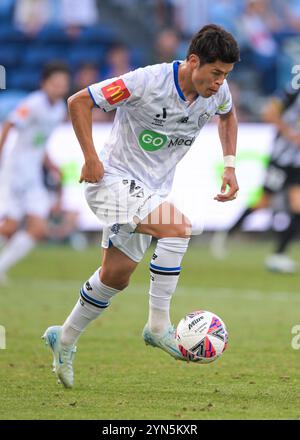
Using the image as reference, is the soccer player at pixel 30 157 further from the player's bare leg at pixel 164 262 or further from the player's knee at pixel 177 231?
the player's knee at pixel 177 231

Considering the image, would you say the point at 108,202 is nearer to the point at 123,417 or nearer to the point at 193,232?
the point at 193,232

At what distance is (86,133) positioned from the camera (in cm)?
625

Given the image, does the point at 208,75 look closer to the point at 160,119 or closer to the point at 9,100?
the point at 160,119

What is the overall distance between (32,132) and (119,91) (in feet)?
22.5

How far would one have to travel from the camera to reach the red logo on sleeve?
6.26m

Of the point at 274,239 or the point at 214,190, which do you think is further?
the point at 274,239

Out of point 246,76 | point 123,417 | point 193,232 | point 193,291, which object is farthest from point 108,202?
point 246,76

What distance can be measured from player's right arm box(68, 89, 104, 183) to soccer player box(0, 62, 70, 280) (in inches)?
239

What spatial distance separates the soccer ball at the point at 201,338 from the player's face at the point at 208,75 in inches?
53.7

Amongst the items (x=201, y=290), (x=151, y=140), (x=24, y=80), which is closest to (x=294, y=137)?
(x=201, y=290)

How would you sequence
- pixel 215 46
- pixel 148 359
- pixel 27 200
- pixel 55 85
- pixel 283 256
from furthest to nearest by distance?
pixel 283 256 → pixel 27 200 → pixel 55 85 → pixel 148 359 → pixel 215 46

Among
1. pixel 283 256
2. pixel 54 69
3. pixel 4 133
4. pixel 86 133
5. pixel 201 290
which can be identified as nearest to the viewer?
pixel 86 133
